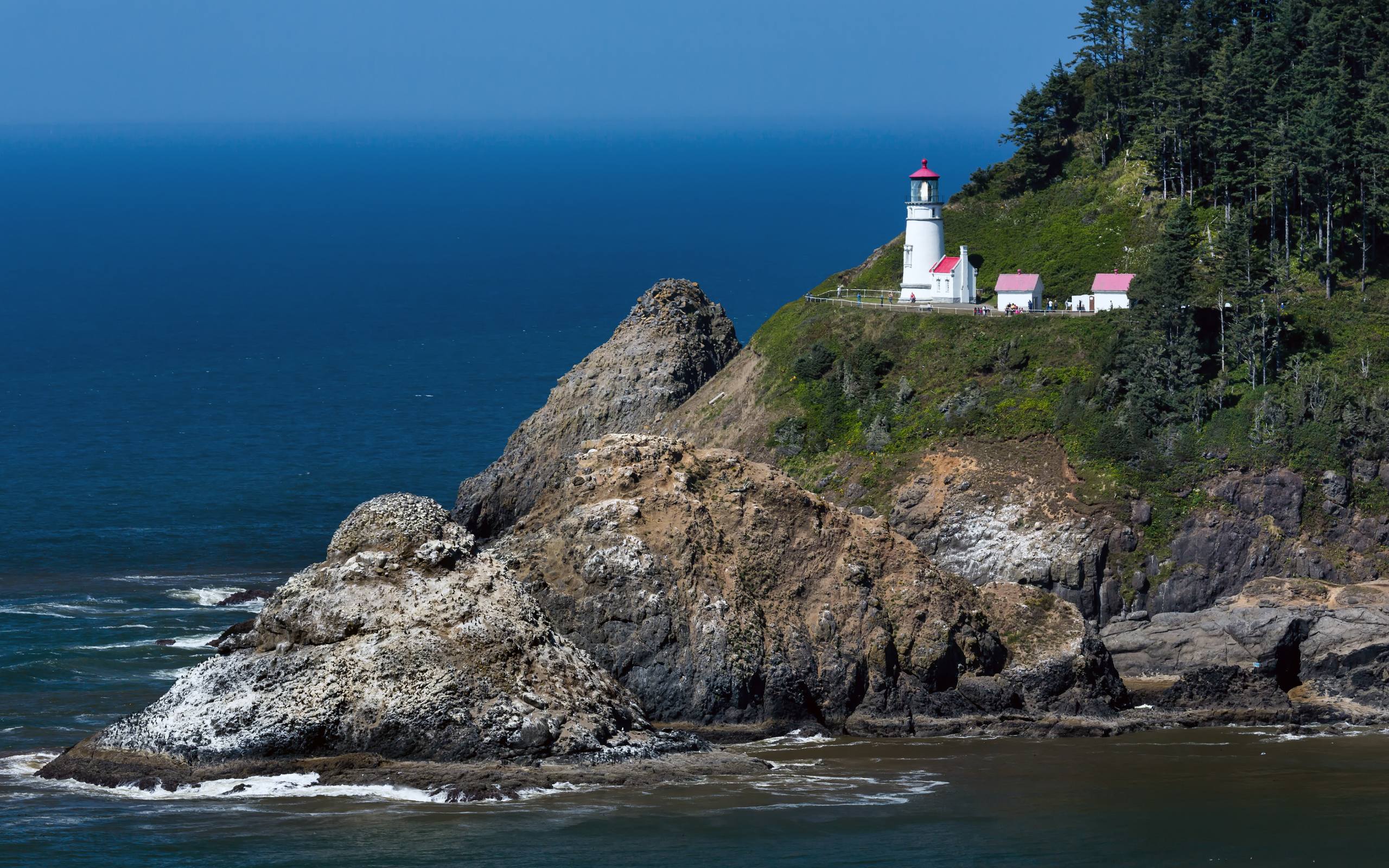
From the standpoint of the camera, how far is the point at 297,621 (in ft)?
180

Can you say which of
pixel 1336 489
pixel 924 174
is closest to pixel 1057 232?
pixel 924 174

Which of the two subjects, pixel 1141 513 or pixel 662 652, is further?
pixel 1141 513

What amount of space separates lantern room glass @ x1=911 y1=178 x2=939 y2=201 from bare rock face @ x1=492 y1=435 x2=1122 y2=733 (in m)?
32.9

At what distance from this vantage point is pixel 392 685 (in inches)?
2088

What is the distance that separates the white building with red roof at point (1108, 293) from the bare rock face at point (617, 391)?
18.1 metres

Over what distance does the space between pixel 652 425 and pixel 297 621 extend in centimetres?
3375

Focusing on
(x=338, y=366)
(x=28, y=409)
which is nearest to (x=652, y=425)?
(x=28, y=409)

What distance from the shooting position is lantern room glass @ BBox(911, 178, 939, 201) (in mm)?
92125

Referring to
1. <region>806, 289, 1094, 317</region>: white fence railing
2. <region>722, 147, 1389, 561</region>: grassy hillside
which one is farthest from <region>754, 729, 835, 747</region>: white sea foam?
<region>806, 289, 1094, 317</region>: white fence railing

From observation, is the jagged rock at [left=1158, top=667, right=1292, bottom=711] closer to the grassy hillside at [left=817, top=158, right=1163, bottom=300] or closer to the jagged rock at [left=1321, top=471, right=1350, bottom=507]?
the jagged rock at [left=1321, top=471, right=1350, bottom=507]

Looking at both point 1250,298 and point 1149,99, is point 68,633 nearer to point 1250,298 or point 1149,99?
point 1250,298

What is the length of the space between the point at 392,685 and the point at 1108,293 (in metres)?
44.0

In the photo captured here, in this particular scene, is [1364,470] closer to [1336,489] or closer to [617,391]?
[1336,489]

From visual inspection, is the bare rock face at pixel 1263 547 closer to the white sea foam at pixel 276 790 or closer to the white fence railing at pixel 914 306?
the white fence railing at pixel 914 306
